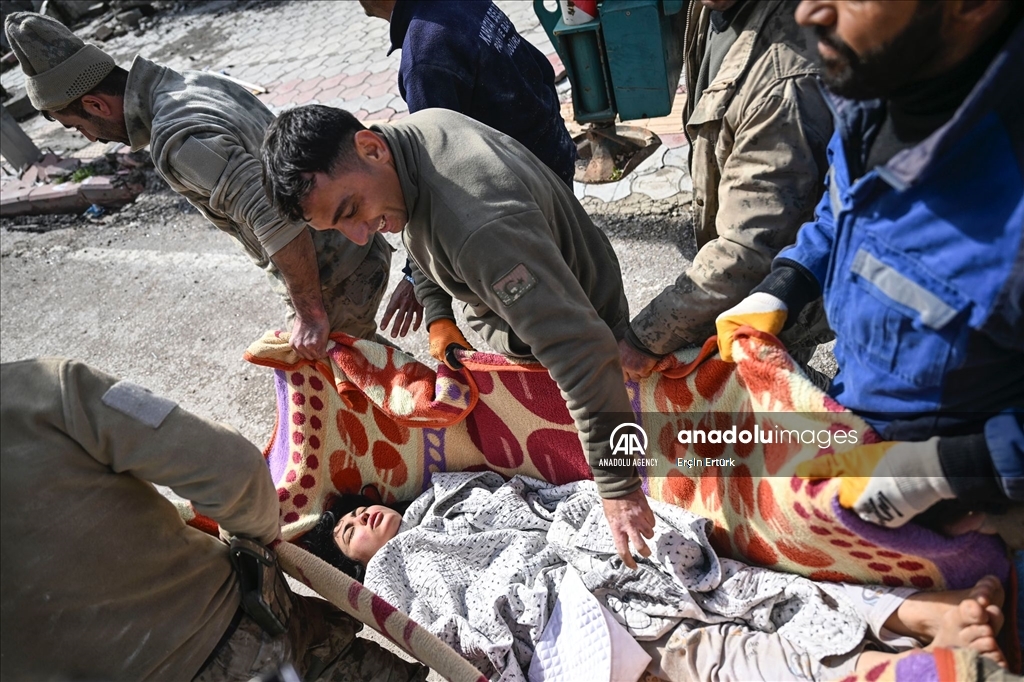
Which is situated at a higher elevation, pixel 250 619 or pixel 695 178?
pixel 695 178

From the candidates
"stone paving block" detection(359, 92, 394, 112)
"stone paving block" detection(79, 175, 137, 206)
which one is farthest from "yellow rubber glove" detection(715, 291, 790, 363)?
"stone paving block" detection(79, 175, 137, 206)

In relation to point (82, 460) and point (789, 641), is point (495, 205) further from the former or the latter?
point (789, 641)

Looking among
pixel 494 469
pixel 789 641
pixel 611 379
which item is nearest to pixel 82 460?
pixel 611 379

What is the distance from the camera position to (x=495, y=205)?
1.67 m

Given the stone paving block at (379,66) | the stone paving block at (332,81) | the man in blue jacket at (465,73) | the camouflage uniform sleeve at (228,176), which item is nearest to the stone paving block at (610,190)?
the man in blue jacket at (465,73)

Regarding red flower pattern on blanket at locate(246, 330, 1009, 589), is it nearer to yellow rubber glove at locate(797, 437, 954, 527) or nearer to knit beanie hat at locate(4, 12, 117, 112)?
yellow rubber glove at locate(797, 437, 954, 527)

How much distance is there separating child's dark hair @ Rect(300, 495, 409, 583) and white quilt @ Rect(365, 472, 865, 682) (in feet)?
0.79

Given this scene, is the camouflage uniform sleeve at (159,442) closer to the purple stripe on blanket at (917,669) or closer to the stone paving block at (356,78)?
the purple stripe on blanket at (917,669)

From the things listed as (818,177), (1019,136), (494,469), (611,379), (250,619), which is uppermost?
(1019,136)

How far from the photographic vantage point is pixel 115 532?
153cm

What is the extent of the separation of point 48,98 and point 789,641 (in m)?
2.98

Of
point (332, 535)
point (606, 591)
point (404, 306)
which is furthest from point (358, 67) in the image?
point (606, 591)

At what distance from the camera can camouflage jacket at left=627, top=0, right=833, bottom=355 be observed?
5.45ft

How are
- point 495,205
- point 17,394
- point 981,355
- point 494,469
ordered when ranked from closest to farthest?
point 981,355, point 17,394, point 495,205, point 494,469
